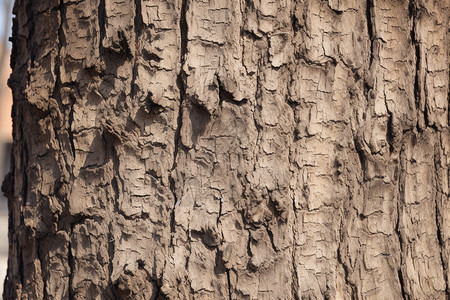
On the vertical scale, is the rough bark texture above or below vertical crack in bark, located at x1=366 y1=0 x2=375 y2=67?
below

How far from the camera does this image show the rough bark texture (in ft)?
3.91

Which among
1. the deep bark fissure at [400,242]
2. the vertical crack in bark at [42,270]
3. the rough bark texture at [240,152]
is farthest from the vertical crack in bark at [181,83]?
the deep bark fissure at [400,242]

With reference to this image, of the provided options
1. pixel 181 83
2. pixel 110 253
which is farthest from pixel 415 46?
pixel 110 253

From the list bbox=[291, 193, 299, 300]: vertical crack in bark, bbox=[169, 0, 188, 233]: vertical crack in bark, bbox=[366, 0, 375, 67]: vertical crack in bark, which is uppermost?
bbox=[366, 0, 375, 67]: vertical crack in bark

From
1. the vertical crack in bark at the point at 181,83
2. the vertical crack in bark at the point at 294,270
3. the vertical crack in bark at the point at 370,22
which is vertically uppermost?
the vertical crack in bark at the point at 370,22

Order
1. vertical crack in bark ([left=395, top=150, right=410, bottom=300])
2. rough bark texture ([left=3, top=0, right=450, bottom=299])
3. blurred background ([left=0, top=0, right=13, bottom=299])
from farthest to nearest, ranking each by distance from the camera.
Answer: blurred background ([left=0, top=0, right=13, bottom=299])
vertical crack in bark ([left=395, top=150, right=410, bottom=300])
rough bark texture ([left=3, top=0, right=450, bottom=299])

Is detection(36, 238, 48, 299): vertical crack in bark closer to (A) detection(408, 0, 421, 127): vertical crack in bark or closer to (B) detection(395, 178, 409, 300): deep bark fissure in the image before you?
(B) detection(395, 178, 409, 300): deep bark fissure

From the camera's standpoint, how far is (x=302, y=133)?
1.22 metres

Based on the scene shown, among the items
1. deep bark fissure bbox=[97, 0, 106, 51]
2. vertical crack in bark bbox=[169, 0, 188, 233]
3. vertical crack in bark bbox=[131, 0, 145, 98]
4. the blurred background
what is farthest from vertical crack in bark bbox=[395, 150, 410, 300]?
the blurred background

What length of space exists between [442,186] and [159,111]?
779mm

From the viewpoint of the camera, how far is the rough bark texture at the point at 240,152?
1.19m

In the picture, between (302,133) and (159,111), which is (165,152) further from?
(302,133)

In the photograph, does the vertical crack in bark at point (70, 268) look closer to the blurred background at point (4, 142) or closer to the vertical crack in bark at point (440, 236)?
the vertical crack in bark at point (440, 236)

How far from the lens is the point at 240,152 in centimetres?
119
